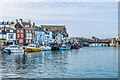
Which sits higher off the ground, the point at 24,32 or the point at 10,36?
the point at 24,32

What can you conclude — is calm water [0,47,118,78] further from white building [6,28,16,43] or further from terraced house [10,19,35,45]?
terraced house [10,19,35,45]

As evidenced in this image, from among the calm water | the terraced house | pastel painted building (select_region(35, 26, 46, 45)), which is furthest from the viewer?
pastel painted building (select_region(35, 26, 46, 45))

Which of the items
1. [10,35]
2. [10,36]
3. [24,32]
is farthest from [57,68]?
[24,32]

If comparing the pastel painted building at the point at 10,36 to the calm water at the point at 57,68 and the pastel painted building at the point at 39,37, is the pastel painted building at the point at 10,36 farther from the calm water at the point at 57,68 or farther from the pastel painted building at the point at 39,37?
the calm water at the point at 57,68

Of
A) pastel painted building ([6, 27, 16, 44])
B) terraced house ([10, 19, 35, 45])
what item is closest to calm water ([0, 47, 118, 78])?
pastel painted building ([6, 27, 16, 44])

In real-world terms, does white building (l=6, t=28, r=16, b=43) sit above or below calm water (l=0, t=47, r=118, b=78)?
above

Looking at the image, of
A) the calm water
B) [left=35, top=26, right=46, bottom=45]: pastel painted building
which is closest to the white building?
[left=35, top=26, right=46, bottom=45]: pastel painted building

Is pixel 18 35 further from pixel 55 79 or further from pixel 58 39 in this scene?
pixel 55 79

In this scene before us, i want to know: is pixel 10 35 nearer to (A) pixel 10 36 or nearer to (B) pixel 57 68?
(A) pixel 10 36

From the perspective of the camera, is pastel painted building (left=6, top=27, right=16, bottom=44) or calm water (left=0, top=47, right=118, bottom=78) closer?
calm water (left=0, top=47, right=118, bottom=78)

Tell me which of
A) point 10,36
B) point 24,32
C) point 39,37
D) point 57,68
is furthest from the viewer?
point 39,37

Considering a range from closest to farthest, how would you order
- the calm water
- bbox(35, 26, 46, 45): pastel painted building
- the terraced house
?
the calm water → the terraced house → bbox(35, 26, 46, 45): pastel painted building

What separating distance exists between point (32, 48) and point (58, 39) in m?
72.6

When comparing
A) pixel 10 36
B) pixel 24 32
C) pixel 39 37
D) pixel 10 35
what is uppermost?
pixel 24 32
